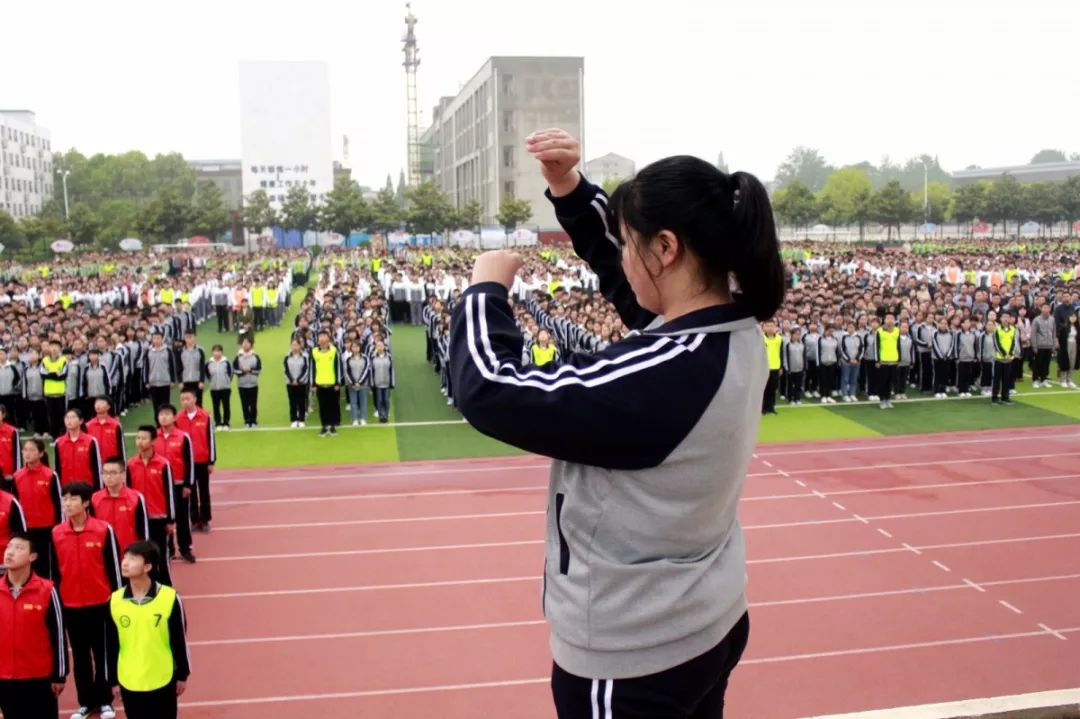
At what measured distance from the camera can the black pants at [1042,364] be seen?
58.1ft

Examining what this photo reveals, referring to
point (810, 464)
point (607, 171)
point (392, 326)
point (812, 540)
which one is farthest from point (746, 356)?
point (607, 171)

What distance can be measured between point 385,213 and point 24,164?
3660 centimetres

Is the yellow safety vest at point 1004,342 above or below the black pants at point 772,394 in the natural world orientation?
above

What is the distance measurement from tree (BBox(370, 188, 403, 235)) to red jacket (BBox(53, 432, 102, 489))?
139 feet

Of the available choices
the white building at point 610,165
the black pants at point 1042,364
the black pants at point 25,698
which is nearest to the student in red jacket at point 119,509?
the black pants at point 25,698

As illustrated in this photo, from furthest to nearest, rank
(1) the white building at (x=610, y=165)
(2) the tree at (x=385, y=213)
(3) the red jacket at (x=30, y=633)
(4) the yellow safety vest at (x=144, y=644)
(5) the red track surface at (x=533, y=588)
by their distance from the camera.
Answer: (1) the white building at (x=610, y=165) < (2) the tree at (x=385, y=213) < (5) the red track surface at (x=533, y=588) < (3) the red jacket at (x=30, y=633) < (4) the yellow safety vest at (x=144, y=644)

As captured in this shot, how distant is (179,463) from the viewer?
8.91 meters

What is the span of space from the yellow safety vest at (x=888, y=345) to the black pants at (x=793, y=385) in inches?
53.6

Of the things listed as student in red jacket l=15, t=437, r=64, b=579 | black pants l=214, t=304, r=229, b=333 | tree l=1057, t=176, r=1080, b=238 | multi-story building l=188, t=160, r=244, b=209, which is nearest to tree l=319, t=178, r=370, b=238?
black pants l=214, t=304, r=229, b=333

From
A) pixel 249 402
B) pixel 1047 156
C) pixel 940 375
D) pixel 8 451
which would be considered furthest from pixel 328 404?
pixel 1047 156

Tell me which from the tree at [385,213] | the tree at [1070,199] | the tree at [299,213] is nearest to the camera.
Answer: the tree at [385,213]

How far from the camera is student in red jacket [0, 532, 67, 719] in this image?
17.4 ft

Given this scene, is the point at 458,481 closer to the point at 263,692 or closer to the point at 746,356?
the point at 263,692

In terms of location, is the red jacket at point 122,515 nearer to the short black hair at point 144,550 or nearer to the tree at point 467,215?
the short black hair at point 144,550
